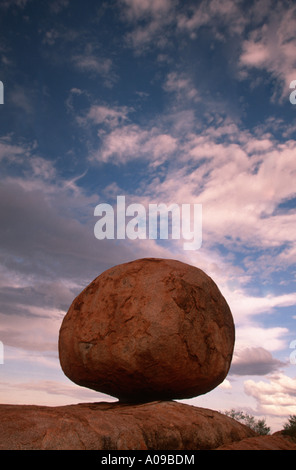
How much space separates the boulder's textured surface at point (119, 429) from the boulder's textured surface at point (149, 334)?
889mm

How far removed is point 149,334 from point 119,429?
8.97 feet

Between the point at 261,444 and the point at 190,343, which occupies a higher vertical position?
the point at 190,343

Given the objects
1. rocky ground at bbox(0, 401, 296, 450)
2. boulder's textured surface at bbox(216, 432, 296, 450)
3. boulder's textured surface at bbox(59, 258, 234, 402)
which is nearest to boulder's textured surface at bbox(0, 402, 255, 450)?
rocky ground at bbox(0, 401, 296, 450)

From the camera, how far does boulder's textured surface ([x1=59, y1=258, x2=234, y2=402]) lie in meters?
9.15

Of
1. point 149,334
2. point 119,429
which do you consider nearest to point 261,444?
point 149,334

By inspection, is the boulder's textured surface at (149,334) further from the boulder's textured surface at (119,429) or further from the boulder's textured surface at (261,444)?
the boulder's textured surface at (261,444)

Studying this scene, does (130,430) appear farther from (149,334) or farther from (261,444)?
(261,444)

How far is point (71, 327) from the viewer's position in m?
10.5

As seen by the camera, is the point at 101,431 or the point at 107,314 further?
the point at 107,314
